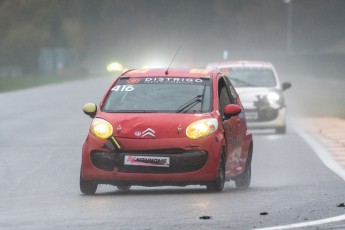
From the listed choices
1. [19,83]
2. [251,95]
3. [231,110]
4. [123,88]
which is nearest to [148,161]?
[231,110]

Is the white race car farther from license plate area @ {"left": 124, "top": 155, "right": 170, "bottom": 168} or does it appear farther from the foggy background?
license plate area @ {"left": 124, "top": 155, "right": 170, "bottom": 168}

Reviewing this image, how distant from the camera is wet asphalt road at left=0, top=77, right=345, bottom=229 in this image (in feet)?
34.4

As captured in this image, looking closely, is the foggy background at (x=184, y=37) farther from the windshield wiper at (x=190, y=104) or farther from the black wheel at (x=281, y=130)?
the windshield wiper at (x=190, y=104)

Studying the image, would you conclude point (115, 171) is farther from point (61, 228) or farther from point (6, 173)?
point (6, 173)

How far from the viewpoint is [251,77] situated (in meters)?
27.7

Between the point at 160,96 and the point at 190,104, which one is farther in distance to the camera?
the point at 160,96

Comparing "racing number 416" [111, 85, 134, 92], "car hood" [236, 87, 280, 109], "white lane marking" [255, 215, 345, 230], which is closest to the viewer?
"white lane marking" [255, 215, 345, 230]

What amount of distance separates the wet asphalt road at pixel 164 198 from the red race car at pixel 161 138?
0.67 ft

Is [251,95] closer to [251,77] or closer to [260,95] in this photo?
[260,95]

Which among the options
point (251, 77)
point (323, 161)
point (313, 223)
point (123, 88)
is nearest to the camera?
point (313, 223)

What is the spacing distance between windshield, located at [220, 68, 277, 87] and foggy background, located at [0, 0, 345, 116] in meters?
8.13

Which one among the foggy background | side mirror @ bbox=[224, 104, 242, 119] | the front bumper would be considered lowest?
the foggy background

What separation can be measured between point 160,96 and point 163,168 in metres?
1.16

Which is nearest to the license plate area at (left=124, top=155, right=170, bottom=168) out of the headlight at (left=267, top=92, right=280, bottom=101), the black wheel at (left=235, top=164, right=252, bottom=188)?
the black wheel at (left=235, top=164, right=252, bottom=188)
